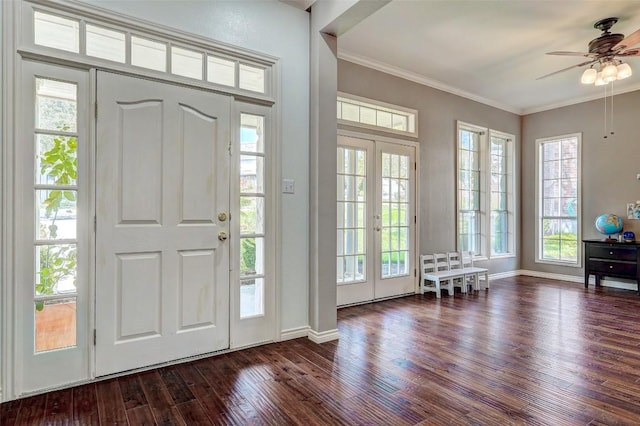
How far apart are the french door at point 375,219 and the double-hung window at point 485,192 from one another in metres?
1.17

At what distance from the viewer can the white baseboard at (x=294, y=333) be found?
10.0 feet

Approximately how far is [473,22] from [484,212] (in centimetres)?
326

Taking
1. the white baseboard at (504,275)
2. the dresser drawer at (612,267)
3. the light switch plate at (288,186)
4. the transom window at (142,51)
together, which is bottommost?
the white baseboard at (504,275)

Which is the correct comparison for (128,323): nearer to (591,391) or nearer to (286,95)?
(286,95)

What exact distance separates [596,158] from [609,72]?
2.67 m

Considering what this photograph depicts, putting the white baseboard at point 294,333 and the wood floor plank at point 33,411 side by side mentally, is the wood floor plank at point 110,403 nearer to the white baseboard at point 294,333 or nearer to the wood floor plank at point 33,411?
the wood floor plank at point 33,411

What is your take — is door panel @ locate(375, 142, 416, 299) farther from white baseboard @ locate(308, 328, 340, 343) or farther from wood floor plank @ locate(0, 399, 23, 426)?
wood floor plank @ locate(0, 399, 23, 426)

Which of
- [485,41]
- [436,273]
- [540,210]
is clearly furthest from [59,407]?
[540,210]

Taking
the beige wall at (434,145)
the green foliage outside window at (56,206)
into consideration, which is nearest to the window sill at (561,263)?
the beige wall at (434,145)

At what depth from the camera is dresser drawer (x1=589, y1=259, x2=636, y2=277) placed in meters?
4.96

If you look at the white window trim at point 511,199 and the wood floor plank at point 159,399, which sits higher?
the white window trim at point 511,199

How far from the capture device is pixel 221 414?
1.95 metres

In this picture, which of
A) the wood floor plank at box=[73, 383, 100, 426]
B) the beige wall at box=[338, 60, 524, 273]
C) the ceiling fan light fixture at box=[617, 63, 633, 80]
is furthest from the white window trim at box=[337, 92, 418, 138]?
the wood floor plank at box=[73, 383, 100, 426]

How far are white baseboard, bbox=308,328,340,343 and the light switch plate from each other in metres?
1.21
